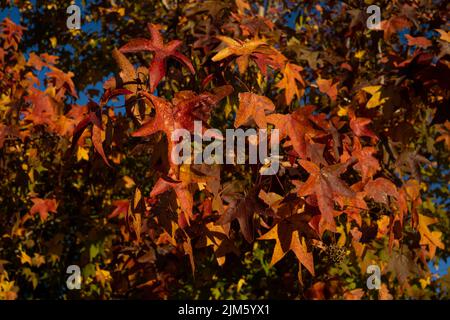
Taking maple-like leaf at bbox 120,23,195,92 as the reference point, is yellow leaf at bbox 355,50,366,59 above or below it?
above

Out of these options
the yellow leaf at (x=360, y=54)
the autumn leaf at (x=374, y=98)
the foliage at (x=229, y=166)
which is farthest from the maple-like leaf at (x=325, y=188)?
the yellow leaf at (x=360, y=54)

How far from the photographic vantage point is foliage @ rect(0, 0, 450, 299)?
221 centimetres

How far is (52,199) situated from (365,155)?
10.1 ft

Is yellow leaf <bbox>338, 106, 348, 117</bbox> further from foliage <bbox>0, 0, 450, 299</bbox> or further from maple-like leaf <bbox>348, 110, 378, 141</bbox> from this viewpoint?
maple-like leaf <bbox>348, 110, 378, 141</bbox>

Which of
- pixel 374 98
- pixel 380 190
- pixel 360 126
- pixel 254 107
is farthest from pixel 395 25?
pixel 254 107

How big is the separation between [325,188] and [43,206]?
10.2 ft

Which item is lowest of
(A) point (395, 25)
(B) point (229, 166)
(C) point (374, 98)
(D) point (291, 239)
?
(D) point (291, 239)

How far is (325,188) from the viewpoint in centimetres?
211

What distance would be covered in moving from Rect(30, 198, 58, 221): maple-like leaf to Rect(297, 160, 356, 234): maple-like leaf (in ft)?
9.60

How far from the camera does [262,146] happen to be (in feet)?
7.93

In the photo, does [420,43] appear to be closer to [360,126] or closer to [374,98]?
[374,98]

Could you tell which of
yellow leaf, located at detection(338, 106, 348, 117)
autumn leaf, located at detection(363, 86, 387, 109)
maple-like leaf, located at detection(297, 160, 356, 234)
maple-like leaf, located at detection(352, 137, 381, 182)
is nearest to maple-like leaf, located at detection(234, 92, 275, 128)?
maple-like leaf, located at detection(297, 160, 356, 234)

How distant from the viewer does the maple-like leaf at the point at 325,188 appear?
2.06 meters

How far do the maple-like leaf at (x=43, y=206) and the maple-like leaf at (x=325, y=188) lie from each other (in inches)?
Result: 115
